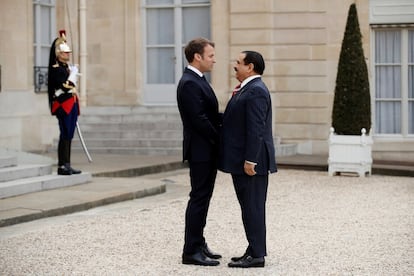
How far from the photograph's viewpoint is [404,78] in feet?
55.0

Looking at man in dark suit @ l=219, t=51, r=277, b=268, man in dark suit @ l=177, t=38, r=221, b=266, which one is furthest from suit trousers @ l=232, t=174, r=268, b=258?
man in dark suit @ l=177, t=38, r=221, b=266

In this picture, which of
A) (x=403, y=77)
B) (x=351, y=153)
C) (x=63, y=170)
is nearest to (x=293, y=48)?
(x=403, y=77)

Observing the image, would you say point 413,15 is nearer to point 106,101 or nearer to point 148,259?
point 106,101

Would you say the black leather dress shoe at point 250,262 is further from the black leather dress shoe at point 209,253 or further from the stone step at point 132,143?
the stone step at point 132,143

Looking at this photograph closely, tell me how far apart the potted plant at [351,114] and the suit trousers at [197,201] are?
22.7 feet

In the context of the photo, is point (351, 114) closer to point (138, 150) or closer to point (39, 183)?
point (138, 150)

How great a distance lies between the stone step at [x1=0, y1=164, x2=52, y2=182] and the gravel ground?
1472 millimetres

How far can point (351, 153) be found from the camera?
13648mm

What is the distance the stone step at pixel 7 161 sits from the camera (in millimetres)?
11227

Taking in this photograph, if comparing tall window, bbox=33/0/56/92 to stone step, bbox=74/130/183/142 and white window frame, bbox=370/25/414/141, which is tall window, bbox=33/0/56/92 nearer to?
stone step, bbox=74/130/183/142

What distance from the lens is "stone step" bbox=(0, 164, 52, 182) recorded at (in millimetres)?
10891

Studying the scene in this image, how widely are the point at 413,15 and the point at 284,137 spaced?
3199mm

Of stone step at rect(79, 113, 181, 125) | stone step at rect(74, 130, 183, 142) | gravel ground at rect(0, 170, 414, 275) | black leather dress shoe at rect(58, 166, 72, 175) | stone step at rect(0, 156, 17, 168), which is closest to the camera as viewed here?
gravel ground at rect(0, 170, 414, 275)

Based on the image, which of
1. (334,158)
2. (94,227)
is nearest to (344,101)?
(334,158)
